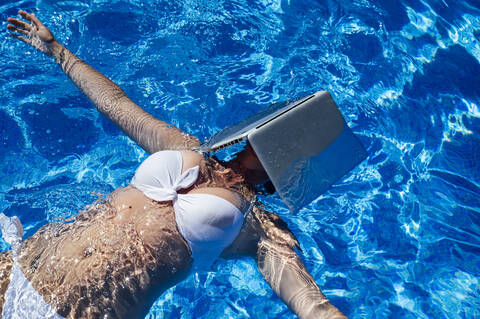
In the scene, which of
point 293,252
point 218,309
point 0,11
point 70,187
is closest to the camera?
point 293,252

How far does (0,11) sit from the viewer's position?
479 cm

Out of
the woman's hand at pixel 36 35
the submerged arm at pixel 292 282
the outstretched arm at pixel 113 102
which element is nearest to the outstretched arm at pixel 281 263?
the submerged arm at pixel 292 282

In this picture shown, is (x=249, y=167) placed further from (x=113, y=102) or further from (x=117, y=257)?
(x=113, y=102)

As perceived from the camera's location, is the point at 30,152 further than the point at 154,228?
Yes

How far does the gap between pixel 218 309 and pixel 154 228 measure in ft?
4.18

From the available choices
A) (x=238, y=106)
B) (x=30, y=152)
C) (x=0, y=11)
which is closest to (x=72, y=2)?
(x=0, y=11)

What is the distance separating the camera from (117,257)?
244 centimetres

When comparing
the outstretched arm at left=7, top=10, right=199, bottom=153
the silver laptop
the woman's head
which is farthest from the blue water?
the silver laptop

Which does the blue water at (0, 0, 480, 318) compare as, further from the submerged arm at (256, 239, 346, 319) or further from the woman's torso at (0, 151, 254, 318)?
the submerged arm at (256, 239, 346, 319)

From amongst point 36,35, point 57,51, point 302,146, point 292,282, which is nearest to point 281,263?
point 292,282

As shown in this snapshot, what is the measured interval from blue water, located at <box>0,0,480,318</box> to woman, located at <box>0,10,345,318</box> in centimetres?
85

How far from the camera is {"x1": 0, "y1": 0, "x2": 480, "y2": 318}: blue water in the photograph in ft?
11.5

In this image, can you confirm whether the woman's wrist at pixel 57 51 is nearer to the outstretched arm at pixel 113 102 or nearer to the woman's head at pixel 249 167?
the outstretched arm at pixel 113 102

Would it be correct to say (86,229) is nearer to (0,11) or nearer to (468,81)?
(0,11)
